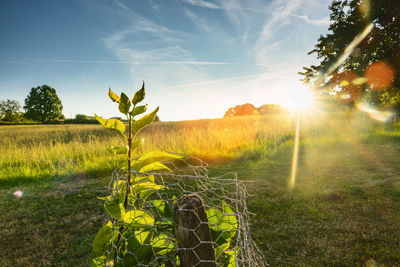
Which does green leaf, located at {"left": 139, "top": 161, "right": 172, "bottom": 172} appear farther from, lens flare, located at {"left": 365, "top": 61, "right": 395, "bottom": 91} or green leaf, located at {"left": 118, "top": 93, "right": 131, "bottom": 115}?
lens flare, located at {"left": 365, "top": 61, "right": 395, "bottom": 91}

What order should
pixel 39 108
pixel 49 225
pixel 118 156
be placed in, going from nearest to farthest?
pixel 49 225
pixel 118 156
pixel 39 108

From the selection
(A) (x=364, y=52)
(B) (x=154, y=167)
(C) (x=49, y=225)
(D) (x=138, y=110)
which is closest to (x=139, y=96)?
(D) (x=138, y=110)

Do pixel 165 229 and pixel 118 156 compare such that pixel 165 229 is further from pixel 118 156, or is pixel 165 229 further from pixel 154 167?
pixel 118 156

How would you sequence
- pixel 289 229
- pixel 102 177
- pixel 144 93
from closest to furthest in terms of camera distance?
pixel 144 93 → pixel 289 229 → pixel 102 177

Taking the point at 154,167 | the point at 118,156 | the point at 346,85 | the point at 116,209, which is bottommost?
the point at 118,156

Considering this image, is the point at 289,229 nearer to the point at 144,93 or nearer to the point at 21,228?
the point at 144,93

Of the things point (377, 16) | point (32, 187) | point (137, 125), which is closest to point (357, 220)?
point (137, 125)

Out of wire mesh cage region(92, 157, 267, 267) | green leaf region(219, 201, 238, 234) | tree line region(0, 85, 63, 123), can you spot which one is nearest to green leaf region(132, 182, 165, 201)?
wire mesh cage region(92, 157, 267, 267)

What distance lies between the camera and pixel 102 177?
542 centimetres

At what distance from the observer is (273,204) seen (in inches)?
145

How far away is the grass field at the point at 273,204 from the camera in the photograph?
253 centimetres

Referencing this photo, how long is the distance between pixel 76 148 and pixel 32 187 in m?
3.57

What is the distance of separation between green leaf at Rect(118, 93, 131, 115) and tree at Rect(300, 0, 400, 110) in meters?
9.63

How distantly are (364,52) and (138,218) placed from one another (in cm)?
1002
